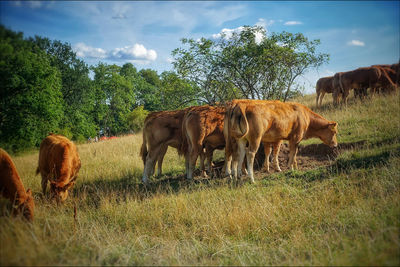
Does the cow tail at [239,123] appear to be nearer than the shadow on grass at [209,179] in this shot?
No

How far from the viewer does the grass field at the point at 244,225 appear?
301cm

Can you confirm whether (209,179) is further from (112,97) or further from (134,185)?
(112,97)

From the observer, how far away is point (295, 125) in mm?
7805

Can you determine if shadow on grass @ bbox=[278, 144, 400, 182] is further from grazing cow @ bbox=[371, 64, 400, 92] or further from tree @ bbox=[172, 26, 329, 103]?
grazing cow @ bbox=[371, 64, 400, 92]

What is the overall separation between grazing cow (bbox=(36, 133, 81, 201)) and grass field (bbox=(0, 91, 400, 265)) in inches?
15.8

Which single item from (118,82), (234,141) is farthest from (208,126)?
(118,82)

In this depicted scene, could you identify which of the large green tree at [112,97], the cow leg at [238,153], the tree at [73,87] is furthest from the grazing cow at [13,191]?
the large green tree at [112,97]

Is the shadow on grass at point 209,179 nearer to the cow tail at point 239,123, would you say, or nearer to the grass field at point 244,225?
the grass field at point 244,225

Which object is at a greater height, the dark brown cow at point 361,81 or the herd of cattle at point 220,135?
the dark brown cow at point 361,81

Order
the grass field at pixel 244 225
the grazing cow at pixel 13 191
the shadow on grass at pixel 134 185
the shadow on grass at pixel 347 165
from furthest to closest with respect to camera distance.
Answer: the shadow on grass at pixel 134 185, the shadow on grass at pixel 347 165, the grazing cow at pixel 13 191, the grass field at pixel 244 225

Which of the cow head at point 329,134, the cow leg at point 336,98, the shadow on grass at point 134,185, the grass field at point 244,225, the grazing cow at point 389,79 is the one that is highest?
the grazing cow at point 389,79

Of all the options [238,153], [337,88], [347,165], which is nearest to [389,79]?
[337,88]

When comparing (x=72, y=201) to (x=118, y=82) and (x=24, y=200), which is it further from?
(x=118, y=82)

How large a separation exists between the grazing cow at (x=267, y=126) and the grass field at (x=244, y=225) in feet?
3.46
